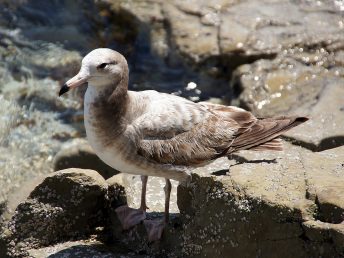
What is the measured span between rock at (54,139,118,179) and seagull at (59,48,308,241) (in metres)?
1.51

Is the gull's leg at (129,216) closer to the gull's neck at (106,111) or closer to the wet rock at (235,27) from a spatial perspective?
the gull's neck at (106,111)

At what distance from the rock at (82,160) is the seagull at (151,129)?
59.3 inches

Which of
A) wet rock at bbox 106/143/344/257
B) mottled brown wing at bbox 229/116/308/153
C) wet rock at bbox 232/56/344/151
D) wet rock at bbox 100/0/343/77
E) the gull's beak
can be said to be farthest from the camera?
wet rock at bbox 100/0/343/77

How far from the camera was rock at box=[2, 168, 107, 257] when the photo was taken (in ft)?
19.0

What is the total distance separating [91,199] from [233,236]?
1.36m

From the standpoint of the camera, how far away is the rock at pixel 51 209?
228 inches

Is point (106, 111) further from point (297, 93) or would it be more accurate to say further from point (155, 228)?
point (297, 93)

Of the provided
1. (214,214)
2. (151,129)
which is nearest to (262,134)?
(151,129)

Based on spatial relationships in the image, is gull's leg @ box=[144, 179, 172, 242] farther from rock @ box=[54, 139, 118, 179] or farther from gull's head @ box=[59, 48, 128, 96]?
rock @ box=[54, 139, 118, 179]

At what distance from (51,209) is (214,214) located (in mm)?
1407

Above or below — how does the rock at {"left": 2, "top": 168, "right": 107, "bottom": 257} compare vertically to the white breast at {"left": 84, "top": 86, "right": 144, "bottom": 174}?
below

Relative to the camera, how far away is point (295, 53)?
30.3 feet

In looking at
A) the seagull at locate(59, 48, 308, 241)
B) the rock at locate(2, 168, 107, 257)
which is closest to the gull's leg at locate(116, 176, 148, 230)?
the seagull at locate(59, 48, 308, 241)

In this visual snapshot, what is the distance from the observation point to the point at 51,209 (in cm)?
581
